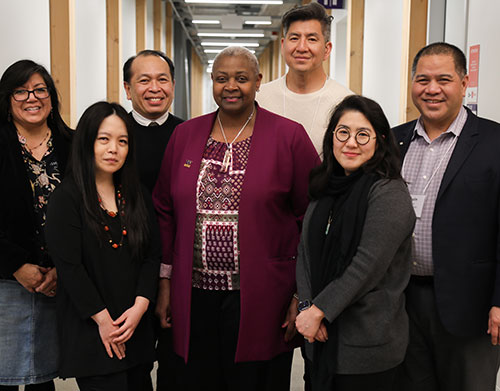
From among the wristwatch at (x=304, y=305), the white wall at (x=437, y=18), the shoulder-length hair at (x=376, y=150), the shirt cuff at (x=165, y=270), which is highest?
the white wall at (x=437, y=18)

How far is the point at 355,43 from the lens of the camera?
19.7 ft

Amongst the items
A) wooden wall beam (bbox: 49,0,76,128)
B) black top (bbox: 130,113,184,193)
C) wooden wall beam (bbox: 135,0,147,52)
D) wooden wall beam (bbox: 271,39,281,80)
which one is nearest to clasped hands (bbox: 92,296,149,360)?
black top (bbox: 130,113,184,193)

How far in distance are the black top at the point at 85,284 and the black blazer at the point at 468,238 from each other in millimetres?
1057

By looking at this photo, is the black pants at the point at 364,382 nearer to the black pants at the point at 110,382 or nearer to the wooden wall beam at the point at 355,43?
the black pants at the point at 110,382

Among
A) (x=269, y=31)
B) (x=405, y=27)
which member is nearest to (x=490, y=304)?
(x=405, y=27)

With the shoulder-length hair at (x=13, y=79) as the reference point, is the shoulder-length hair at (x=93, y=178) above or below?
below

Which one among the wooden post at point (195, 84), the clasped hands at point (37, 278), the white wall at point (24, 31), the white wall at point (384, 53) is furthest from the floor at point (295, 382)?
the wooden post at point (195, 84)

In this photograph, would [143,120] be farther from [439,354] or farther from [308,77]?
[439,354]

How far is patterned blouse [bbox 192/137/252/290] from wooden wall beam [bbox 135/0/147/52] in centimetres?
619

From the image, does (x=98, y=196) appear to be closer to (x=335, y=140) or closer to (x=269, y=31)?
(x=335, y=140)

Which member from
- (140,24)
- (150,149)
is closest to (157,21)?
(140,24)

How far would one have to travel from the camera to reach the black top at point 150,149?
7.62 ft

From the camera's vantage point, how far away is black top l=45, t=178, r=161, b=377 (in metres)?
1.72

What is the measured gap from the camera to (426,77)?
195cm
